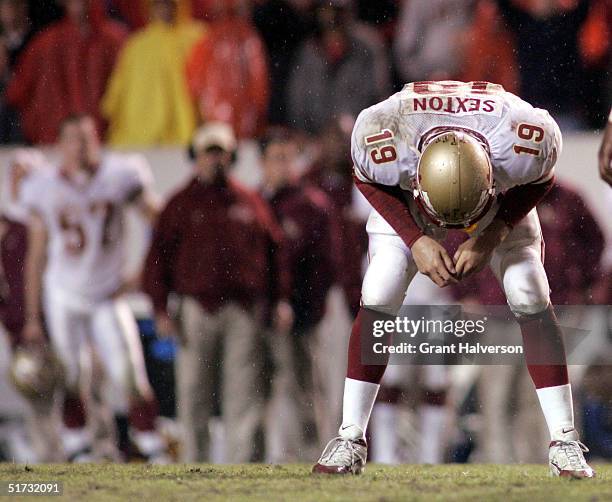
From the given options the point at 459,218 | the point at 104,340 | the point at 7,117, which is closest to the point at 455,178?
the point at 459,218

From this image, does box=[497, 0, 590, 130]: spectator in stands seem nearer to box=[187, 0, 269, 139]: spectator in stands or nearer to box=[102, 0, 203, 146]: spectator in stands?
box=[187, 0, 269, 139]: spectator in stands

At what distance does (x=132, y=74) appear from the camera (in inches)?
177

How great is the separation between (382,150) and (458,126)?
0.60 feet

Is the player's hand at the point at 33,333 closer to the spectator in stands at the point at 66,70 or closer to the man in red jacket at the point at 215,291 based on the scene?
the man in red jacket at the point at 215,291

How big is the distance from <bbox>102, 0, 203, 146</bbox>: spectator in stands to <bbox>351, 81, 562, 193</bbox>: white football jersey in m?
1.93

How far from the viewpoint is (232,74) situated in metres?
4.41

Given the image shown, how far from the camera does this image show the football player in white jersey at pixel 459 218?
2543 millimetres

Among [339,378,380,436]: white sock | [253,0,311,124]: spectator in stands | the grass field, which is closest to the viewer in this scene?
the grass field

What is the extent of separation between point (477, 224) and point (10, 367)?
8.01 feet

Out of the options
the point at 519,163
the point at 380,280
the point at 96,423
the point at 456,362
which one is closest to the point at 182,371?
the point at 96,423

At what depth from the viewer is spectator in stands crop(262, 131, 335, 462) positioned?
4.16 meters

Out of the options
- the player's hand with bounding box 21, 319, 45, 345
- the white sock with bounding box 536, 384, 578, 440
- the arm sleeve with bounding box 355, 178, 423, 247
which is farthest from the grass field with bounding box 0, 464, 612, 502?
the player's hand with bounding box 21, 319, 45, 345

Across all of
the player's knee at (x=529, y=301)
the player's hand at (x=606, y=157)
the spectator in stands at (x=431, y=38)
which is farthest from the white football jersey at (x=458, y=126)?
the spectator in stands at (x=431, y=38)

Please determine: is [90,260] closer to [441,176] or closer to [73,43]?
[73,43]
